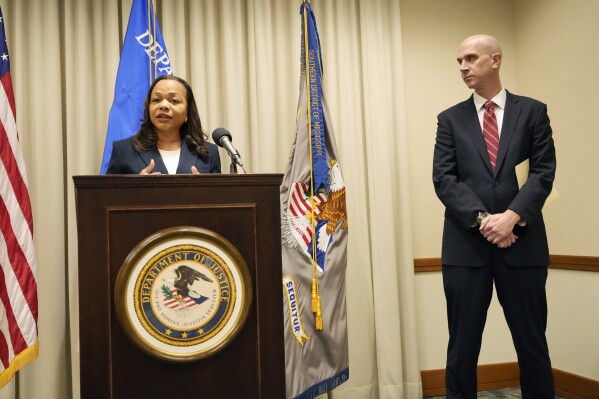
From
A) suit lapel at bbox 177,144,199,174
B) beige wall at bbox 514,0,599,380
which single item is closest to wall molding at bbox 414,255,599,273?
beige wall at bbox 514,0,599,380

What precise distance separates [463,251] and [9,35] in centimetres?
→ 273

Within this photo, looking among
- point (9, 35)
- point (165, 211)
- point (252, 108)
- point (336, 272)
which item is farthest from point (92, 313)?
point (9, 35)

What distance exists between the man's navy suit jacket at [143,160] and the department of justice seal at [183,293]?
0.71 m

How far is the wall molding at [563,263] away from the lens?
3138 millimetres

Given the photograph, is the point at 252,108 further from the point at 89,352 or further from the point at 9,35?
the point at 89,352

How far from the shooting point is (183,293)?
4.48ft

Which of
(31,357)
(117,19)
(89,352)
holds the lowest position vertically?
(31,357)

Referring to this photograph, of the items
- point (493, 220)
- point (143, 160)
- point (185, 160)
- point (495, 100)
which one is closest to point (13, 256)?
point (143, 160)

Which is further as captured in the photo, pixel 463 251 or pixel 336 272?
pixel 336 272

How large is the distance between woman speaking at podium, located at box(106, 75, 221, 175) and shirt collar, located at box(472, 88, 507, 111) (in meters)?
1.14

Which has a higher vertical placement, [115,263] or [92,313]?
[115,263]

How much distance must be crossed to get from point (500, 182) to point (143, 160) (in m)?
1.41

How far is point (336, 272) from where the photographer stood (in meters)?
3.07

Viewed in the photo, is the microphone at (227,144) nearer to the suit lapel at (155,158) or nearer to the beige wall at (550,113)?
the suit lapel at (155,158)
